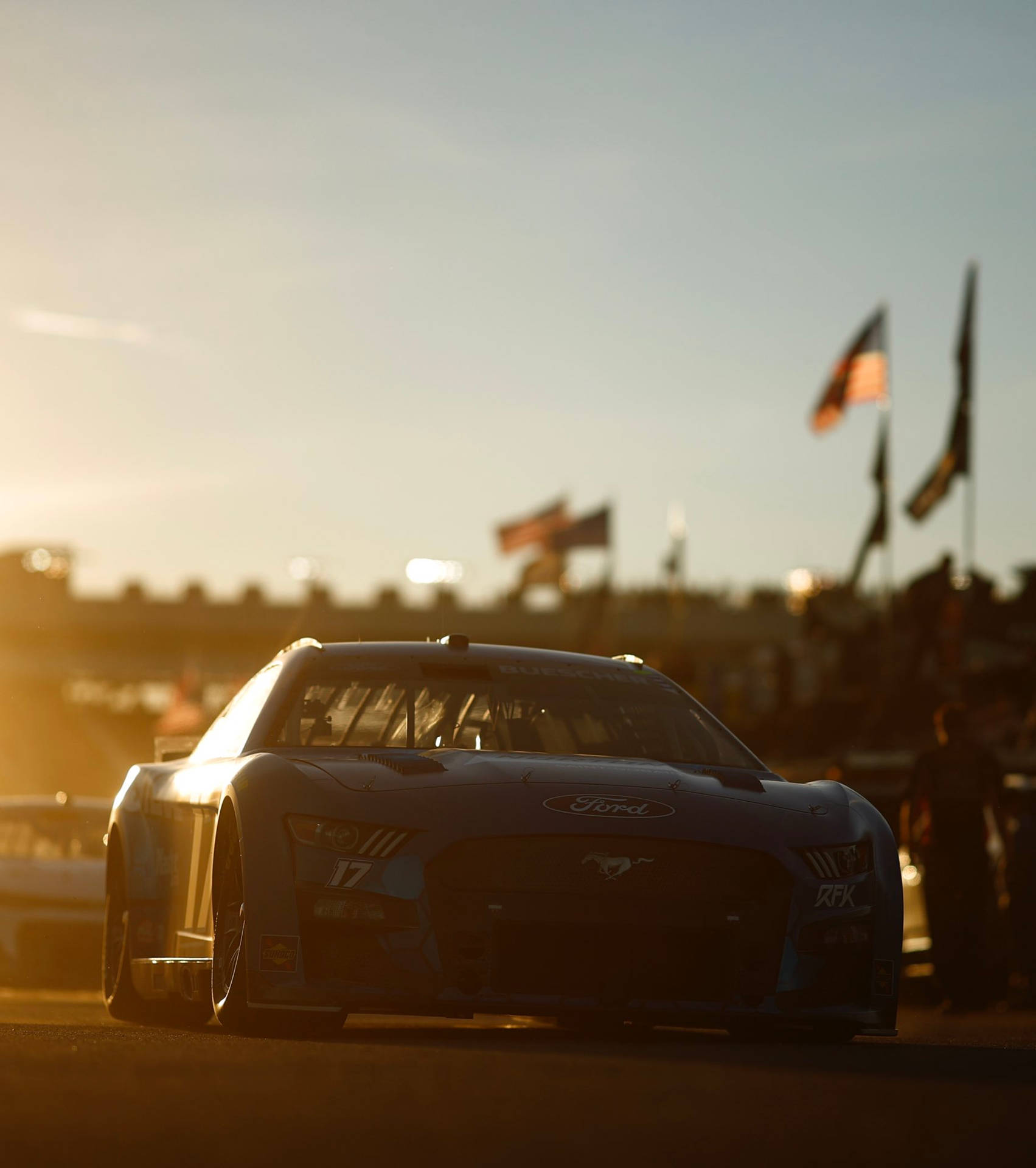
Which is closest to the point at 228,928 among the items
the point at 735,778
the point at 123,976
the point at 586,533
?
the point at 735,778

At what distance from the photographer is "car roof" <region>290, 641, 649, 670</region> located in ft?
25.1

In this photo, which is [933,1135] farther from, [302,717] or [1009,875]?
[1009,875]

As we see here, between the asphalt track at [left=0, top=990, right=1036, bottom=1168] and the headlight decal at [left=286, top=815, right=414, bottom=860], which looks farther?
the headlight decal at [left=286, top=815, right=414, bottom=860]

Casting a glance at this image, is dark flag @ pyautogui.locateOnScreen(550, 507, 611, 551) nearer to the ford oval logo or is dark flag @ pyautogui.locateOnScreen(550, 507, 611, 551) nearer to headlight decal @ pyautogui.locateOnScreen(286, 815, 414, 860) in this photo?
the ford oval logo

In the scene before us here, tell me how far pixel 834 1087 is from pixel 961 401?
3298 cm

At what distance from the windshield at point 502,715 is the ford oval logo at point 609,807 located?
77 centimetres

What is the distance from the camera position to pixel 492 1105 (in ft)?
14.5

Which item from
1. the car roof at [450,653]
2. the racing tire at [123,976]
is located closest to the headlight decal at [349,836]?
the car roof at [450,653]

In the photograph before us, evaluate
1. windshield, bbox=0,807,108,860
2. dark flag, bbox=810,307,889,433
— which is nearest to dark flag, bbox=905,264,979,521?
dark flag, bbox=810,307,889,433

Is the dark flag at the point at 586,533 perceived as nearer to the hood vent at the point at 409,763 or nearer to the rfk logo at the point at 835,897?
the hood vent at the point at 409,763

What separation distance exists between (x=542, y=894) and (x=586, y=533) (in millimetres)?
51045

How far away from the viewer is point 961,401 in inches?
1454

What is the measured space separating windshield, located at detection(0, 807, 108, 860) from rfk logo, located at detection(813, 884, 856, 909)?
7686 millimetres

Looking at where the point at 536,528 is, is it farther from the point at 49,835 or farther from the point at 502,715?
the point at 502,715
